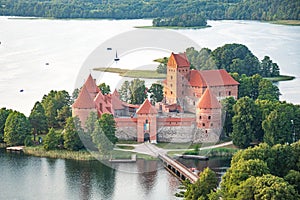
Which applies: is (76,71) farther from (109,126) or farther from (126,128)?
(109,126)

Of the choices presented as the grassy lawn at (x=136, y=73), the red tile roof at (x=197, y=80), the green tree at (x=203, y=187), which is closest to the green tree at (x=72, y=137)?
the red tile roof at (x=197, y=80)

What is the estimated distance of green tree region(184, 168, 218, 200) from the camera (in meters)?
23.0

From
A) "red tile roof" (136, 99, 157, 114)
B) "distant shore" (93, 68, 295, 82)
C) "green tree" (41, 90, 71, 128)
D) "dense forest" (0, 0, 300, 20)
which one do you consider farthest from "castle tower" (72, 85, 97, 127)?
"dense forest" (0, 0, 300, 20)

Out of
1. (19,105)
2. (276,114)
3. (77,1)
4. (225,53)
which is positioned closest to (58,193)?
(276,114)

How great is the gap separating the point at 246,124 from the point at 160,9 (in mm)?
63435

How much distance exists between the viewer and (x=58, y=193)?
2630cm

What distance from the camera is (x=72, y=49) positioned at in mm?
66938

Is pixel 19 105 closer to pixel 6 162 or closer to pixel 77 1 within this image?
pixel 6 162

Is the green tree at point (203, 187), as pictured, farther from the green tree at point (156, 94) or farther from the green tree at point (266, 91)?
the green tree at point (266, 91)

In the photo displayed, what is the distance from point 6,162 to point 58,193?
15.2 feet

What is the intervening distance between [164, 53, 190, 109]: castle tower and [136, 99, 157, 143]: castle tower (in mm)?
3696

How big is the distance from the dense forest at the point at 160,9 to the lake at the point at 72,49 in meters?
1.20

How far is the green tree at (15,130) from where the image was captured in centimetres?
3219

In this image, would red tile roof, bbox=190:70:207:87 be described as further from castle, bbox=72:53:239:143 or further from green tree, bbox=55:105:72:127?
green tree, bbox=55:105:72:127
